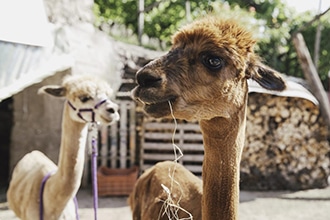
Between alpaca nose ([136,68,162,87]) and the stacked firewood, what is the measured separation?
19.5ft

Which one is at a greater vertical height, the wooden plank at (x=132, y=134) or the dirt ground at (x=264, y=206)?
the wooden plank at (x=132, y=134)

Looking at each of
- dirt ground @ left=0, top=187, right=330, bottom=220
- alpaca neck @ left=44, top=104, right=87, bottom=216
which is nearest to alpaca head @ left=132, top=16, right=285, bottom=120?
alpaca neck @ left=44, top=104, right=87, bottom=216

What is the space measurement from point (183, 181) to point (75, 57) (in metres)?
4.07

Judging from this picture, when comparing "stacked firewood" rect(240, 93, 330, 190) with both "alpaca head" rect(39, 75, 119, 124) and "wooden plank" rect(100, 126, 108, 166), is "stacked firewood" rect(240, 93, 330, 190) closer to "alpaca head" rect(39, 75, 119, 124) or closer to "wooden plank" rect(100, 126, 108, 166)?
"wooden plank" rect(100, 126, 108, 166)

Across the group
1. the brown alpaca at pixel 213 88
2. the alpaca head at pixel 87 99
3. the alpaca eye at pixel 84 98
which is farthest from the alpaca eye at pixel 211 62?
the alpaca eye at pixel 84 98

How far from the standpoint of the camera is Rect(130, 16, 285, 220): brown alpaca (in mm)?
1741

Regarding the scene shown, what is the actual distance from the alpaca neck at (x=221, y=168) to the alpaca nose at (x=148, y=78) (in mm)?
384

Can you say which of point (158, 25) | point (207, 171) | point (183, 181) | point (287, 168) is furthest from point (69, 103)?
point (158, 25)

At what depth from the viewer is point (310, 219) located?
18.7ft

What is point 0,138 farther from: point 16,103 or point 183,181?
point 183,181

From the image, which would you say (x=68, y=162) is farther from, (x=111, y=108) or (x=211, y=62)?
(x=211, y=62)

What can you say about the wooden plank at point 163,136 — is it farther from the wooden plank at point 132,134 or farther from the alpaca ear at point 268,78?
the alpaca ear at point 268,78

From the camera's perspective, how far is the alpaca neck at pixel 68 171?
124 inches

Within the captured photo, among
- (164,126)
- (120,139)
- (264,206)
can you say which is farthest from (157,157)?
(264,206)
